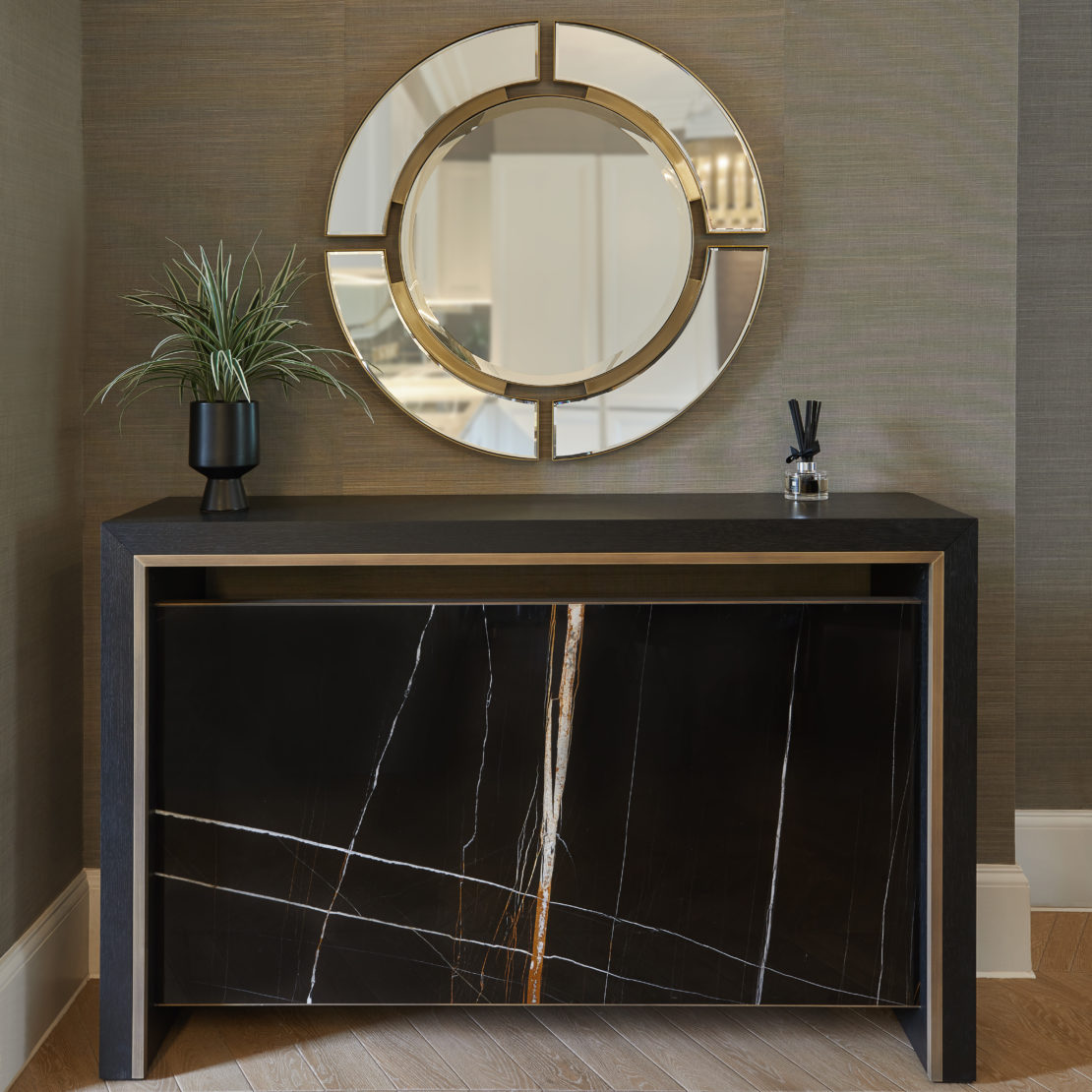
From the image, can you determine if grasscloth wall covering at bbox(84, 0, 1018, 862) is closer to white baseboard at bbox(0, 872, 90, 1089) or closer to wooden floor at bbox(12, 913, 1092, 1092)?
white baseboard at bbox(0, 872, 90, 1089)

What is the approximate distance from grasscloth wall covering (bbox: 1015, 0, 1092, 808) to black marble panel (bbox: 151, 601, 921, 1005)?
849 millimetres

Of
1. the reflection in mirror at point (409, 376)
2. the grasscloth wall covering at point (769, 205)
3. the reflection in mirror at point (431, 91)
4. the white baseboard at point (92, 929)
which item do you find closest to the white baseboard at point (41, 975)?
the white baseboard at point (92, 929)

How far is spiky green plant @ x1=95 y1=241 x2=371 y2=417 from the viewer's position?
5.92 ft

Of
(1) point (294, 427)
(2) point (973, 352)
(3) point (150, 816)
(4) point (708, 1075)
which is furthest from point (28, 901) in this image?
(2) point (973, 352)

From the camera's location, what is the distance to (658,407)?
6.74ft

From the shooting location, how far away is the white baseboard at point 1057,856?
236 cm

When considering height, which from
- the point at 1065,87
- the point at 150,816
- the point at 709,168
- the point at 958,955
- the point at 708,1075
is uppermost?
the point at 1065,87

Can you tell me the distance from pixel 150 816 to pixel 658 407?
1199 mm

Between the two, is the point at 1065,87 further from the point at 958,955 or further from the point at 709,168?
the point at 958,955

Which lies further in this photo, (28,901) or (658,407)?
(658,407)

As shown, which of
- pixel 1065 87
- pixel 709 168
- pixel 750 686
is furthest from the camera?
pixel 1065 87

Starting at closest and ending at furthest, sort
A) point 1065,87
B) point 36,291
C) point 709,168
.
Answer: point 36,291 < point 709,168 < point 1065,87

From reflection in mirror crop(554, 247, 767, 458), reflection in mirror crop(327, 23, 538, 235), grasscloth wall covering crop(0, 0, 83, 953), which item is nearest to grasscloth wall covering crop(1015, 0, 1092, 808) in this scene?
reflection in mirror crop(554, 247, 767, 458)

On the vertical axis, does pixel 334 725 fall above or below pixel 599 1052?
above
